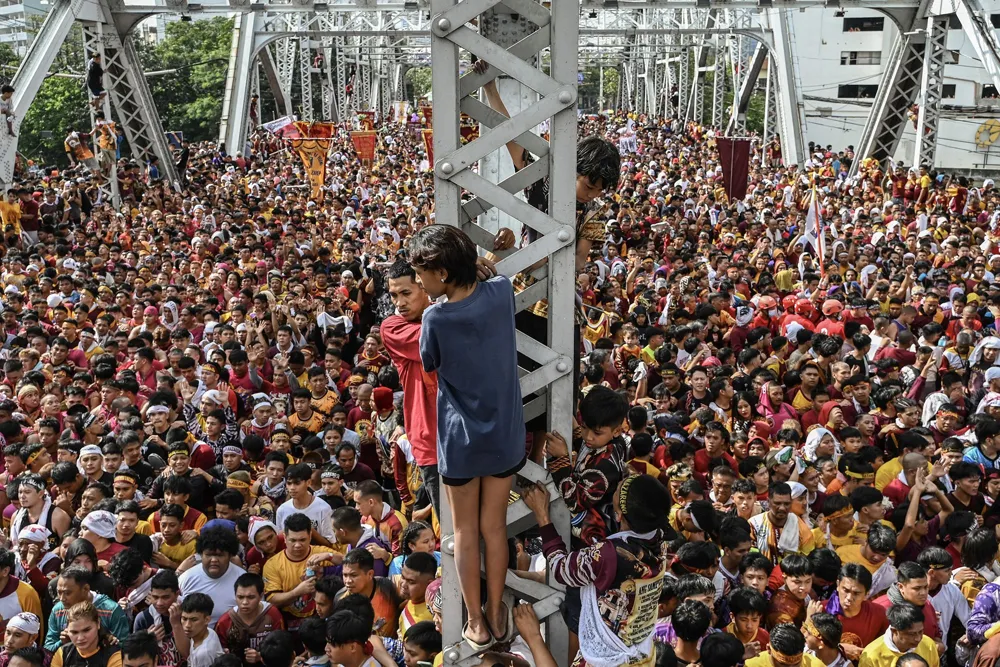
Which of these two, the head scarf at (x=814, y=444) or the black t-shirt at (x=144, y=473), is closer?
the black t-shirt at (x=144, y=473)

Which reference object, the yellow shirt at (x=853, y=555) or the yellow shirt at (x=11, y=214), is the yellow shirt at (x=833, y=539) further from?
the yellow shirt at (x=11, y=214)

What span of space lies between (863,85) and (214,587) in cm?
5458

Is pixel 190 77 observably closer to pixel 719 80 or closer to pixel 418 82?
pixel 719 80

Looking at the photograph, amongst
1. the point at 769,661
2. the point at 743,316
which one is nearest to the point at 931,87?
the point at 743,316

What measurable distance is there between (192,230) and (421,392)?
48.4 ft

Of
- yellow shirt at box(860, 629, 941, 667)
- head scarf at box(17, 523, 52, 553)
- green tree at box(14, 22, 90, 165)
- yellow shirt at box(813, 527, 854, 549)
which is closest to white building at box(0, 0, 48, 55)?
green tree at box(14, 22, 90, 165)

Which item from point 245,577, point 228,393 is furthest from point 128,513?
point 228,393

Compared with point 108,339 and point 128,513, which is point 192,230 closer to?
point 108,339

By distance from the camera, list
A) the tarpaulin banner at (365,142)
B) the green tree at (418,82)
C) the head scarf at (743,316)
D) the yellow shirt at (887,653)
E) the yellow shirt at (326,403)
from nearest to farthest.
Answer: the yellow shirt at (887,653) → the yellow shirt at (326,403) → the head scarf at (743,316) → the tarpaulin banner at (365,142) → the green tree at (418,82)

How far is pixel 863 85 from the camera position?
174 feet

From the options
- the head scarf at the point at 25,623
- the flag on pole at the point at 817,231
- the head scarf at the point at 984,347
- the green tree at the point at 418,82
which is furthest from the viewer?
the green tree at the point at 418,82

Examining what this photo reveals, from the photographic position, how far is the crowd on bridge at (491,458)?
3008 millimetres

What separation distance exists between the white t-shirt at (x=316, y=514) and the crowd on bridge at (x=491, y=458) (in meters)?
0.02

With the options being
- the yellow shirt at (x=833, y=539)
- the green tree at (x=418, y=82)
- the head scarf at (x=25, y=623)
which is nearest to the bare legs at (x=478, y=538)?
the head scarf at (x=25, y=623)
